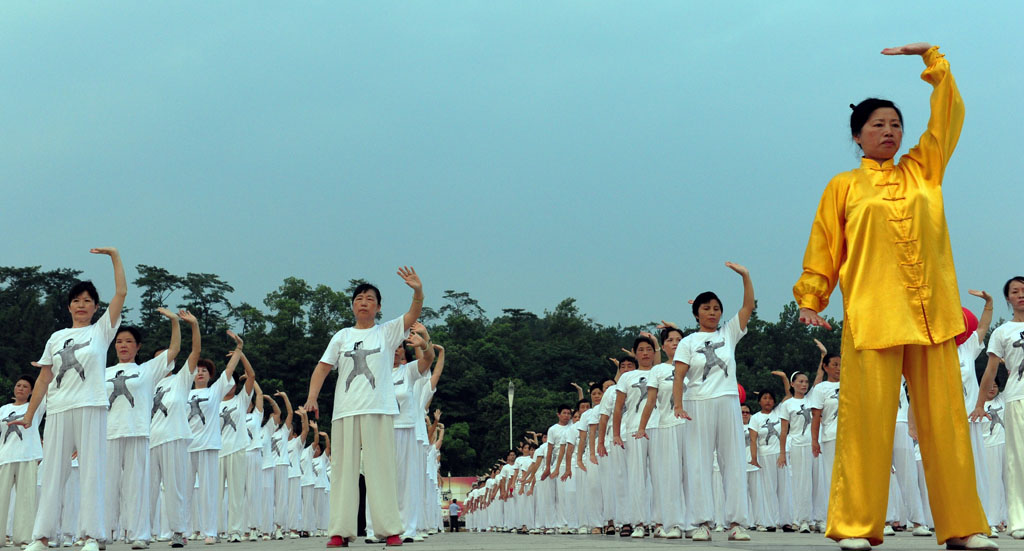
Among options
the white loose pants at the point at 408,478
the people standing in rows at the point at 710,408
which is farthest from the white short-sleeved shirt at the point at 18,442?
the people standing in rows at the point at 710,408

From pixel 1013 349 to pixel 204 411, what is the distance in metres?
11.0

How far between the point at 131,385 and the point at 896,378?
9.03m

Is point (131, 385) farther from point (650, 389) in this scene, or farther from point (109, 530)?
point (650, 389)

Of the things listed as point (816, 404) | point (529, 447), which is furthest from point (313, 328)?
point (816, 404)

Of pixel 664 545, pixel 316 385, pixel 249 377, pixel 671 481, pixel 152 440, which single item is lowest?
pixel 664 545

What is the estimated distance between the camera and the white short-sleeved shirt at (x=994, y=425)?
51.0 ft

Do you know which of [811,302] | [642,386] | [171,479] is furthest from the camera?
[642,386]

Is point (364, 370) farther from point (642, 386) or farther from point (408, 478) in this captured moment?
point (642, 386)

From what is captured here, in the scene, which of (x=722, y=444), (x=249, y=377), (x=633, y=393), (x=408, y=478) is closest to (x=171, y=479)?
(x=249, y=377)

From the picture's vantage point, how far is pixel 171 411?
14836mm

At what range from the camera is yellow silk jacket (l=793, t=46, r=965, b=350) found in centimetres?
633

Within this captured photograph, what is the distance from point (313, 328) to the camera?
275ft

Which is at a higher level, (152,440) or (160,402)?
(160,402)

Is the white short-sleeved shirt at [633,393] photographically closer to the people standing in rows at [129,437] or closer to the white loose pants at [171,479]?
the white loose pants at [171,479]
